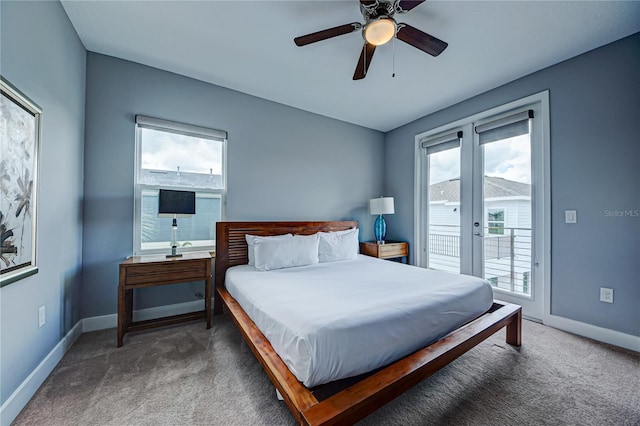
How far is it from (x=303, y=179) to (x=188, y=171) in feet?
5.12

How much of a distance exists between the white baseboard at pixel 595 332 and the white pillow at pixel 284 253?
2.62 meters

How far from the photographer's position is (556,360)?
6.39 ft

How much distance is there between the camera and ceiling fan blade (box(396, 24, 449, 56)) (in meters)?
1.76

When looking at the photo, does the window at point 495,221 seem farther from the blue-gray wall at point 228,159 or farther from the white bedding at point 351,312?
the blue-gray wall at point 228,159

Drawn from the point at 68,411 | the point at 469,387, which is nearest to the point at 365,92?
the point at 469,387

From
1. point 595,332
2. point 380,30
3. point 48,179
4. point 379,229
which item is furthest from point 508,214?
point 48,179

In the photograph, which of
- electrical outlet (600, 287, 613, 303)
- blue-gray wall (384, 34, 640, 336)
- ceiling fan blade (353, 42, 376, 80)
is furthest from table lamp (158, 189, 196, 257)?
electrical outlet (600, 287, 613, 303)

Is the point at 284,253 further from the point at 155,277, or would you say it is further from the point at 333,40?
the point at 333,40

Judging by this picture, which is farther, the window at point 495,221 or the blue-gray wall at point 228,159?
the window at point 495,221

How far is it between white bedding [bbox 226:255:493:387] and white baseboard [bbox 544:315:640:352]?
121cm

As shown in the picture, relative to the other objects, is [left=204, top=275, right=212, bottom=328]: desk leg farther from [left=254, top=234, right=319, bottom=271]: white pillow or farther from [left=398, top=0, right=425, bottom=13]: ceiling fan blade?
[left=398, top=0, right=425, bottom=13]: ceiling fan blade

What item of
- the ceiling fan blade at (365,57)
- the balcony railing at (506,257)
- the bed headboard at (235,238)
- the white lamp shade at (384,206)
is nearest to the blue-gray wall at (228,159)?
the bed headboard at (235,238)

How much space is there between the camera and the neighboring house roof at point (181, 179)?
107 inches

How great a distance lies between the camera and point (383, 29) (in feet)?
5.43
